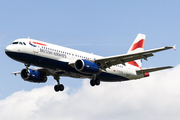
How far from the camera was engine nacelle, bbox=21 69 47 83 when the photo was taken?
55781 millimetres

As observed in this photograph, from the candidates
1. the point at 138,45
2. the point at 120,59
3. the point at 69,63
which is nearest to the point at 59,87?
the point at 69,63

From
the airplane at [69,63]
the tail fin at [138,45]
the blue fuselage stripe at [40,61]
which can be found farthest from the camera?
the tail fin at [138,45]

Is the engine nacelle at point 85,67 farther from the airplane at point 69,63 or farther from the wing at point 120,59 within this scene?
the wing at point 120,59

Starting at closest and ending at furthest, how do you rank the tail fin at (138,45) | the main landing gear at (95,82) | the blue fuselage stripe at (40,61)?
the blue fuselage stripe at (40,61) → the main landing gear at (95,82) → the tail fin at (138,45)

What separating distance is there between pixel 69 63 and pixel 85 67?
2.24 metres

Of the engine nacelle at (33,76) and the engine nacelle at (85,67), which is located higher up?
the engine nacelle at (33,76)

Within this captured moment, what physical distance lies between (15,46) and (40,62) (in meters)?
3.78

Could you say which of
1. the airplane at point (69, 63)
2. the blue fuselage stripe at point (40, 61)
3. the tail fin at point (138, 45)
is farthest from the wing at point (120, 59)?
the tail fin at point (138, 45)

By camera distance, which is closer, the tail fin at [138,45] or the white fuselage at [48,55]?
the white fuselage at [48,55]

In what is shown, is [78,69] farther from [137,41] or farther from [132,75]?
[137,41]

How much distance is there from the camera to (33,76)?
5600 centimetres

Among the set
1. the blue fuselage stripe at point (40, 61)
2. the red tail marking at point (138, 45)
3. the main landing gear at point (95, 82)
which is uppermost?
the red tail marking at point (138, 45)

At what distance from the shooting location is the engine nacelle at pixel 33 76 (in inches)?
2196

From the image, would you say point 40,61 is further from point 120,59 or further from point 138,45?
point 138,45
